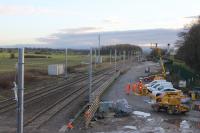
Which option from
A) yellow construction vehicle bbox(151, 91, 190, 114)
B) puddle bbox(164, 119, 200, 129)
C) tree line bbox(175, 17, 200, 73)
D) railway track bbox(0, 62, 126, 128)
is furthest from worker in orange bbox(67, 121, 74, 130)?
tree line bbox(175, 17, 200, 73)

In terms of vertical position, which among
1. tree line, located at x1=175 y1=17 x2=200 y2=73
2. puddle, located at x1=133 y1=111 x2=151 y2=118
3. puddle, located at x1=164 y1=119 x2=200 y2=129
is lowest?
puddle, located at x1=133 y1=111 x2=151 y2=118

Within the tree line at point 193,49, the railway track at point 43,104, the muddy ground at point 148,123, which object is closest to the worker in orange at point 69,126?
the muddy ground at point 148,123

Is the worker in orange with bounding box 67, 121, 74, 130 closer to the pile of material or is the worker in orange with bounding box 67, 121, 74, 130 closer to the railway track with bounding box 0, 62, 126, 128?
the railway track with bounding box 0, 62, 126, 128

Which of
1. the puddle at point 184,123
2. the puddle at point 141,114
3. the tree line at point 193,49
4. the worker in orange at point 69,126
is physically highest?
the tree line at point 193,49

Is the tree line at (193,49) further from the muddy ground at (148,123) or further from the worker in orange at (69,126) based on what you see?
the worker in orange at (69,126)

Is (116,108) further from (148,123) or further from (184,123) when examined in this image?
(184,123)

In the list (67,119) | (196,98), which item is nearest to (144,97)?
(196,98)

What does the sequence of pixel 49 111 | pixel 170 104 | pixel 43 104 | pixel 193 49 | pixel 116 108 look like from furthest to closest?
pixel 193 49 < pixel 43 104 < pixel 170 104 < pixel 49 111 < pixel 116 108

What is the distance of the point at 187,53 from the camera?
3044 inches

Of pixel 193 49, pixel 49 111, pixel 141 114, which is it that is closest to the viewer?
pixel 141 114

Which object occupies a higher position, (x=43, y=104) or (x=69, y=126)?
(x=69, y=126)

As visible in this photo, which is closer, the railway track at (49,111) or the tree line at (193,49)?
the railway track at (49,111)

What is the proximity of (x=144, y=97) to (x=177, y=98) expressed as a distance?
1441 centimetres

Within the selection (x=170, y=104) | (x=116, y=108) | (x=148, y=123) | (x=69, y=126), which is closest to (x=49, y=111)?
(x=116, y=108)
